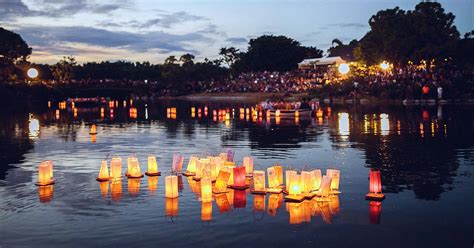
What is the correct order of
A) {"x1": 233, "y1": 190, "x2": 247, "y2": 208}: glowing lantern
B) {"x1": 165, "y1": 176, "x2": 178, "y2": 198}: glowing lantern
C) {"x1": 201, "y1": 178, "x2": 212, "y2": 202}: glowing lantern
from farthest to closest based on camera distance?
1. {"x1": 165, "y1": 176, "x2": 178, "y2": 198}: glowing lantern
2. {"x1": 201, "y1": 178, "x2": 212, "y2": 202}: glowing lantern
3. {"x1": 233, "y1": 190, "x2": 247, "y2": 208}: glowing lantern

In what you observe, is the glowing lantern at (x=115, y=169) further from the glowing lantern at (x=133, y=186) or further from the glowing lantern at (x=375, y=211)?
the glowing lantern at (x=375, y=211)

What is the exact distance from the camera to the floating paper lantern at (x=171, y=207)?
1328cm

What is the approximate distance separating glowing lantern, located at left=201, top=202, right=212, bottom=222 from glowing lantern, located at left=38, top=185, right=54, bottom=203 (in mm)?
4493

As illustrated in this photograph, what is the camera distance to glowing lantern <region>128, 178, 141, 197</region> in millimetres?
15762

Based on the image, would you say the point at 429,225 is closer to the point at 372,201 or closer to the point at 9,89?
the point at 372,201

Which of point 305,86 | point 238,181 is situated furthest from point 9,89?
point 238,181

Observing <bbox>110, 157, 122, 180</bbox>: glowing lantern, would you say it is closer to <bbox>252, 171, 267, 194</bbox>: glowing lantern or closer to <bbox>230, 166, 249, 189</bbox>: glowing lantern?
<bbox>230, 166, 249, 189</bbox>: glowing lantern

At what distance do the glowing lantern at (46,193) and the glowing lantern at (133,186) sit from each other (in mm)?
2249

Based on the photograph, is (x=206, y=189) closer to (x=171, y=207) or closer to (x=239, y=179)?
(x=171, y=207)

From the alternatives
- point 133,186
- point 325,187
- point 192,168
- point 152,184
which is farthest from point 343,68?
point 325,187

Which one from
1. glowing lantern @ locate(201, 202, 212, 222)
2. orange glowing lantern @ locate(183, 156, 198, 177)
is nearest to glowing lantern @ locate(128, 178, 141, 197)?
orange glowing lantern @ locate(183, 156, 198, 177)

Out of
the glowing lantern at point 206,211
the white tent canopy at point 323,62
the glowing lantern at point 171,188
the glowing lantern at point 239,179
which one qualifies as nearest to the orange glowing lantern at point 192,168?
the glowing lantern at point 239,179

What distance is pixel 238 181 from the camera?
1598 centimetres

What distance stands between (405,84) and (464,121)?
119 ft
